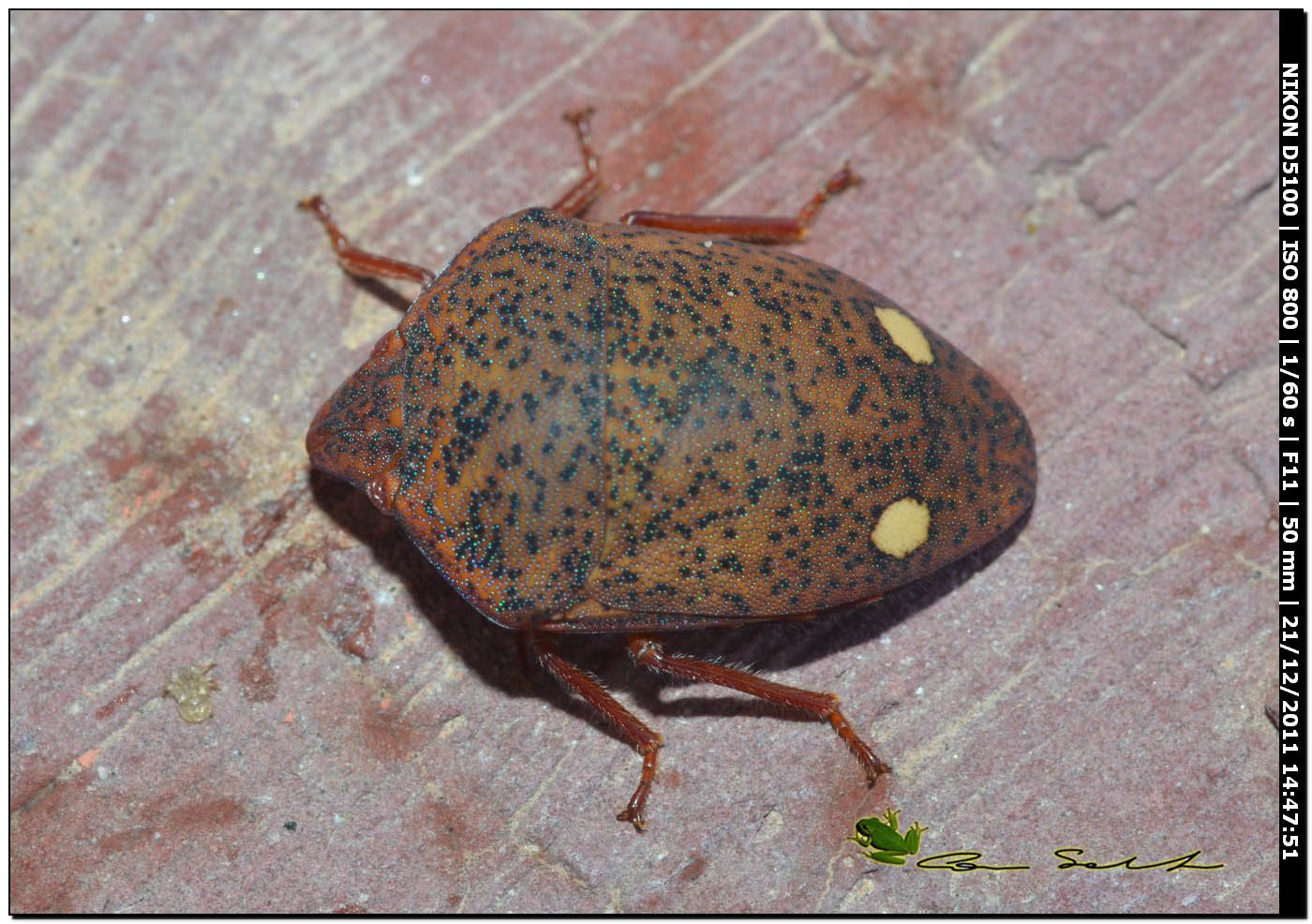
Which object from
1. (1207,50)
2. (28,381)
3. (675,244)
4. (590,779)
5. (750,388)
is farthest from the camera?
(1207,50)

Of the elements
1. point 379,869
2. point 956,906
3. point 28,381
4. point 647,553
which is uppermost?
point 28,381

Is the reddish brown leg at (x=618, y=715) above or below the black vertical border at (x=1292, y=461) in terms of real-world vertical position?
above

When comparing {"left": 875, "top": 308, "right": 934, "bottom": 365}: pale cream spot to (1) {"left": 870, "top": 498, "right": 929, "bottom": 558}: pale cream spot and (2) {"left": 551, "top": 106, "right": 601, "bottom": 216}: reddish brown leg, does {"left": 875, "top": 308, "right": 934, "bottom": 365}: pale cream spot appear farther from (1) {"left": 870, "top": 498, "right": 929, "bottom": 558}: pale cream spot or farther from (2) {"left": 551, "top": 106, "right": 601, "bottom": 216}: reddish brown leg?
(2) {"left": 551, "top": 106, "right": 601, "bottom": 216}: reddish brown leg

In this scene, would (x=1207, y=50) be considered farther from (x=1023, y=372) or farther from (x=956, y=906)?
(x=956, y=906)

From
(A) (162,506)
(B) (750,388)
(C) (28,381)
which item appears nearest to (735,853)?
(B) (750,388)

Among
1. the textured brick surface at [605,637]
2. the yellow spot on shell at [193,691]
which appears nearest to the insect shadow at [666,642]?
the textured brick surface at [605,637]

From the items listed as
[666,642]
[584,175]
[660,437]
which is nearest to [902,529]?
[660,437]

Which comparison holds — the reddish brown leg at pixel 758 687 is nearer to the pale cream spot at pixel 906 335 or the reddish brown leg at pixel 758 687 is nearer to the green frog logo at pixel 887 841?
the green frog logo at pixel 887 841
